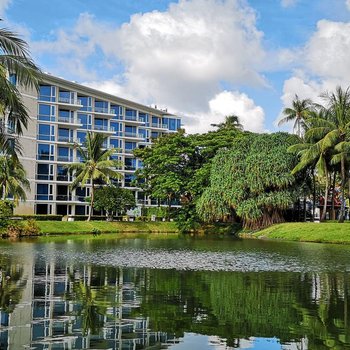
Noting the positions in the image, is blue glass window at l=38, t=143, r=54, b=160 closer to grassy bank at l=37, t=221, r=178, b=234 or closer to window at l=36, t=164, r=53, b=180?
window at l=36, t=164, r=53, b=180

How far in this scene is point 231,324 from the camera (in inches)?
471

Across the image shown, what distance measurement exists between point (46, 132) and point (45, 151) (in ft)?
9.12

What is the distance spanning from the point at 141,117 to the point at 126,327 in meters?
86.3

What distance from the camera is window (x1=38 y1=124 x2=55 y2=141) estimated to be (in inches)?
3031

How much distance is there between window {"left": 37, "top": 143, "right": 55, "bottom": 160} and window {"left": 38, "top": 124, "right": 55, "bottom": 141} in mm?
1008

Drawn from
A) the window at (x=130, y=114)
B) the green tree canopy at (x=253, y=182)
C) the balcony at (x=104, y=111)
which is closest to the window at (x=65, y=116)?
the balcony at (x=104, y=111)

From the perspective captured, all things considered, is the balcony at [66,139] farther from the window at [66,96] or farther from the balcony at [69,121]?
the window at [66,96]

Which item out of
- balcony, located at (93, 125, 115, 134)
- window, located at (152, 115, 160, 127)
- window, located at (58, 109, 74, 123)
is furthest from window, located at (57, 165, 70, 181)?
window, located at (152, 115, 160, 127)

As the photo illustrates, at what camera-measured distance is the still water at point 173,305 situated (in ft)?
34.1

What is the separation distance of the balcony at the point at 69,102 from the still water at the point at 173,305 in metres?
56.2

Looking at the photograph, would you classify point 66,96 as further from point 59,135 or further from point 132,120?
point 132,120

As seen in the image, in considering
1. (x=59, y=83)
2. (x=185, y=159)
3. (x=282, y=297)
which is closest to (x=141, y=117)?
(x=59, y=83)

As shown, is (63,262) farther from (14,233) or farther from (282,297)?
(14,233)

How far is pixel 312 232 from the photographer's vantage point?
47.7m
